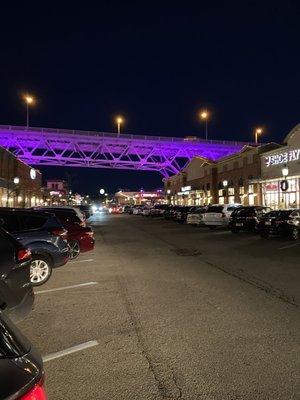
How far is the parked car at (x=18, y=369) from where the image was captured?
223cm

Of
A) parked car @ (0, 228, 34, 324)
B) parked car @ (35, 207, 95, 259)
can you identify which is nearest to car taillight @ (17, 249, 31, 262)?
parked car @ (0, 228, 34, 324)

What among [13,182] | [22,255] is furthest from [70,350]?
[13,182]

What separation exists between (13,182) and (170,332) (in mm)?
41840

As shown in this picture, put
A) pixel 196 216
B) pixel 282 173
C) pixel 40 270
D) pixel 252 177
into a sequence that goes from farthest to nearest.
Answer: pixel 252 177 < pixel 282 173 < pixel 196 216 < pixel 40 270

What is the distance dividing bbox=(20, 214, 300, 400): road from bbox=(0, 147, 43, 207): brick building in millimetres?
30678

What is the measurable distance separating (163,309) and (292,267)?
20.5 feet

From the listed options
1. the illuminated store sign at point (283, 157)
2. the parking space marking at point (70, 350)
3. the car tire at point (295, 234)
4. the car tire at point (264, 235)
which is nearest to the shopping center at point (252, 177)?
the illuminated store sign at point (283, 157)

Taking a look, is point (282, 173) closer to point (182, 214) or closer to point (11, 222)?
point (182, 214)

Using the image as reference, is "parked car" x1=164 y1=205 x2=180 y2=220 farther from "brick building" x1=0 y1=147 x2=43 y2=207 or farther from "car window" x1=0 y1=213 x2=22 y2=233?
"car window" x1=0 y1=213 x2=22 y2=233

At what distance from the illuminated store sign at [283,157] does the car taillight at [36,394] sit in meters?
37.9

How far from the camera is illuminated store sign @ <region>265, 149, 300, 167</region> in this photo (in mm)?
38281

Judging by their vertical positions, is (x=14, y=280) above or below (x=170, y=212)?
above

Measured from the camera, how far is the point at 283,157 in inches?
1602

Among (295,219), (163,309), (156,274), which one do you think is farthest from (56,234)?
(295,219)
